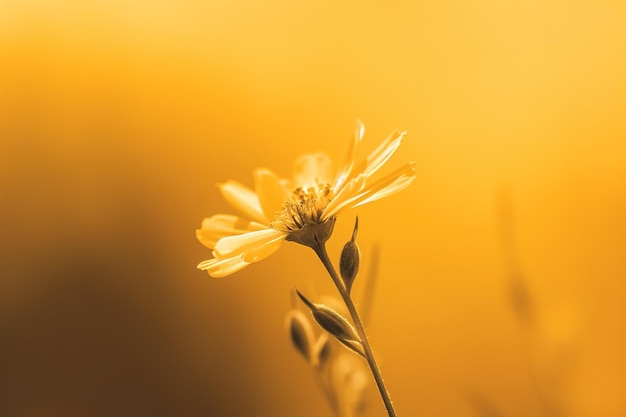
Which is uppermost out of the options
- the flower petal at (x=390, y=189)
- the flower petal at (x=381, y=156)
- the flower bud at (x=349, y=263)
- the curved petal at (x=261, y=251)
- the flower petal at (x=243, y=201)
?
the flower petal at (x=243, y=201)

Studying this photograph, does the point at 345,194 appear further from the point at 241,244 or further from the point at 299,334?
the point at 299,334

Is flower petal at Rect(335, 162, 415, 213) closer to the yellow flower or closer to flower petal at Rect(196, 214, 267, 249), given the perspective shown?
the yellow flower

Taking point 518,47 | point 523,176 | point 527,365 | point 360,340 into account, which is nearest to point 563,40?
point 518,47

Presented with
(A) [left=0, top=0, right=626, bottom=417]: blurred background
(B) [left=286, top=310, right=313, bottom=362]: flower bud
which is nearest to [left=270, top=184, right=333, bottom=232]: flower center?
(B) [left=286, top=310, right=313, bottom=362]: flower bud

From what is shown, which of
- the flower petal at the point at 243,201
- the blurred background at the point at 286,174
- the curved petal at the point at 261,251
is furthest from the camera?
the blurred background at the point at 286,174

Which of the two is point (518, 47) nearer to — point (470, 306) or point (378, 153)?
point (470, 306)

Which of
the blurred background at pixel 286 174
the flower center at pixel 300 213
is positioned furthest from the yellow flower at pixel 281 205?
the blurred background at pixel 286 174

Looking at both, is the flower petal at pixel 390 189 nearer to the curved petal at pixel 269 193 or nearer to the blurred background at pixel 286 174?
the curved petal at pixel 269 193
